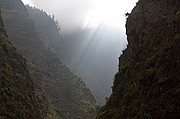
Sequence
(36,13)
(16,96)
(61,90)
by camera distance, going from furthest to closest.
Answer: (36,13) → (61,90) → (16,96)

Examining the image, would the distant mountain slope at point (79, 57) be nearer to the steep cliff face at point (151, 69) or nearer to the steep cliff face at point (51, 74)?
the steep cliff face at point (51, 74)

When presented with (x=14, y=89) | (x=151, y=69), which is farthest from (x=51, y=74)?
(x=151, y=69)

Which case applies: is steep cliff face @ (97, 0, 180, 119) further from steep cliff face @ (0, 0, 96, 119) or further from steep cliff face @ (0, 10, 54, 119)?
steep cliff face @ (0, 0, 96, 119)

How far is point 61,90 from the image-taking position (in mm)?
96438

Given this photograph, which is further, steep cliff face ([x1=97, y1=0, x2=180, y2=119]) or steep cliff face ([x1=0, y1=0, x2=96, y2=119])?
steep cliff face ([x1=0, y1=0, x2=96, y2=119])

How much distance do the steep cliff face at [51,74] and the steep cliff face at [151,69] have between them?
5158cm

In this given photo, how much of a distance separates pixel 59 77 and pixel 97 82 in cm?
5614

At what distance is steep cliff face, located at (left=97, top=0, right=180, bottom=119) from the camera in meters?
19.6

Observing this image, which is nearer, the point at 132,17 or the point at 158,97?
the point at 158,97

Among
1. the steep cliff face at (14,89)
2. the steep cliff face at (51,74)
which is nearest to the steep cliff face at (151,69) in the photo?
the steep cliff face at (14,89)

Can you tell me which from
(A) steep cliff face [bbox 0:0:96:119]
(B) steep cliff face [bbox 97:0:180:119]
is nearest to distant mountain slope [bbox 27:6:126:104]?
(A) steep cliff face [bbox 0:0:96:119]

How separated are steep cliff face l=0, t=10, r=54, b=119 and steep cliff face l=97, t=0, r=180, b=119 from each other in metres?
23.9

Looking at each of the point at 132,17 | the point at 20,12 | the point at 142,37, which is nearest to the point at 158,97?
the point at 142,37

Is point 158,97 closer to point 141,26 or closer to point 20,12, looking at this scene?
point 141,26
